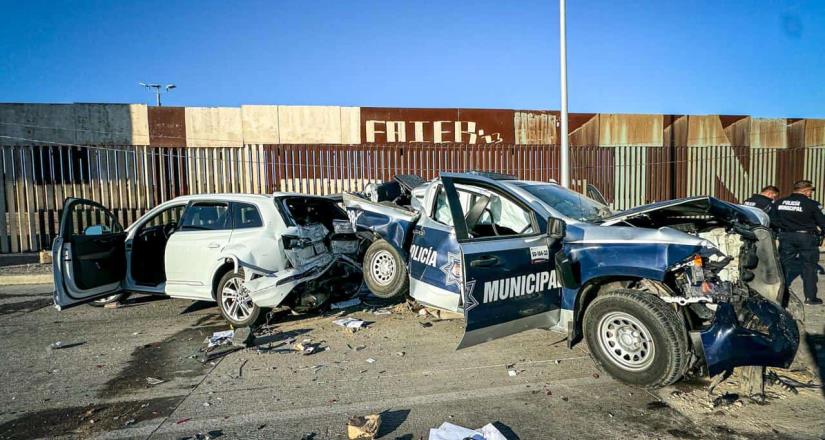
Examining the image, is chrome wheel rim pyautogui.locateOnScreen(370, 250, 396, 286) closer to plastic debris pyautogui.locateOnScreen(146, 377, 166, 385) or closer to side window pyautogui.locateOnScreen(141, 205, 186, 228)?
plastic debris pyautogui.locateOnScreen(146, 377, 166, 385)

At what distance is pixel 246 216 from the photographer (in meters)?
6.01

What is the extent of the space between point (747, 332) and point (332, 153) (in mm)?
11697

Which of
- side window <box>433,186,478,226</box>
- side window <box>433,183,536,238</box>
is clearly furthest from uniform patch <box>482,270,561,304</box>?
side window <box>433,186,478,226</box>

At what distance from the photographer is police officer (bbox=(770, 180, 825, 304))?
21.3ft

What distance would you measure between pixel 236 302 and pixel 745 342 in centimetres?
523

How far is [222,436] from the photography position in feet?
10.5

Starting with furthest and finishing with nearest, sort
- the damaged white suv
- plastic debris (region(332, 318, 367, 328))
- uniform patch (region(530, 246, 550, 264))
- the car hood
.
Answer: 1. plastic debris (region(332, 318, 367, 328))
2. the damaged white suv
3. uniform patch (region(530, 246, 550, 264))
4. the car hood

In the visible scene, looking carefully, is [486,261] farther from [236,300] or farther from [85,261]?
[85,261]

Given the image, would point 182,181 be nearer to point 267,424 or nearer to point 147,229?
point 147,229

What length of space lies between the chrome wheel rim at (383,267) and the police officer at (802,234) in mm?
5507

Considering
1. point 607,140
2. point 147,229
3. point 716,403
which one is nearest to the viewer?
point 716,403

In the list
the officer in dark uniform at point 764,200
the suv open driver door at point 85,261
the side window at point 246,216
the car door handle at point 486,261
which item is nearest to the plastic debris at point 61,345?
the suv open driver door at point 85,261

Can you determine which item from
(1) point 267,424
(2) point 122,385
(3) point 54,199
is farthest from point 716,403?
(3) point 54,199

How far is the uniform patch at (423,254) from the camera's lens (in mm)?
5160
